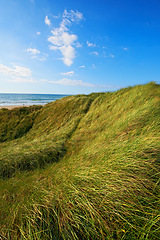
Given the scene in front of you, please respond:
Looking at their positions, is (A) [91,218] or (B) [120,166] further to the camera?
(B) [120,166]

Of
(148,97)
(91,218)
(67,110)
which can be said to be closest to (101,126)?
(148,97)

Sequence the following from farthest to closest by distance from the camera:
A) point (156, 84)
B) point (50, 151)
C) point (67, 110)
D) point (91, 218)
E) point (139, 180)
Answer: point (67, 110), point (156, 84), point (50, 151), point (139, 180), point (91, 218)

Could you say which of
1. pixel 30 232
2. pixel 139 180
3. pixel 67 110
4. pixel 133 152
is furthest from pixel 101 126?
pixel 67 110

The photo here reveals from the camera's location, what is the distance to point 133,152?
1.94 meters

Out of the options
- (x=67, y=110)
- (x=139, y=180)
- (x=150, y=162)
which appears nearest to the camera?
(x=139, y=180)

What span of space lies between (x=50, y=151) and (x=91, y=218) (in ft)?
10.7

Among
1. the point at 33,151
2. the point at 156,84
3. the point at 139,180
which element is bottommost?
the point at 33,151

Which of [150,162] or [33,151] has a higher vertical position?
[150,162]

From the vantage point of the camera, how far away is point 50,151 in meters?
4.29

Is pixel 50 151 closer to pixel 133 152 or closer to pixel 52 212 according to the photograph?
pixel 52 212

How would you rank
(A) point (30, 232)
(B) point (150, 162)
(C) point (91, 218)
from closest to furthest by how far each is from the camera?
1. (A) point (30, 232)
2. (C) point (91, 218)
3. (B) point (150, 162)

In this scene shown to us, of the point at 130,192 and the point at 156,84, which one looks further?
the point at 156,84

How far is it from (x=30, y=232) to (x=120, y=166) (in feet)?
4.82

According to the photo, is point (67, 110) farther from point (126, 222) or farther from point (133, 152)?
point (126, 222)
